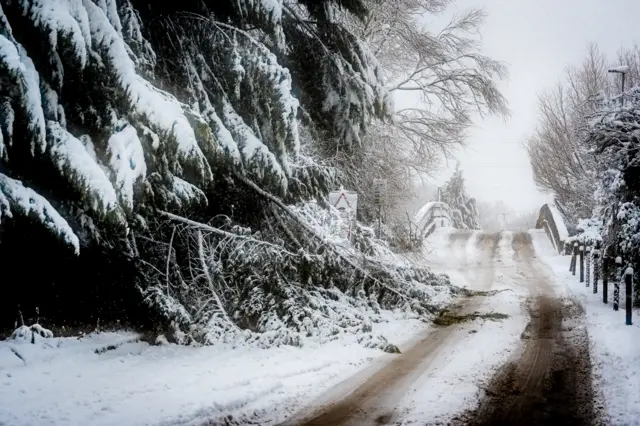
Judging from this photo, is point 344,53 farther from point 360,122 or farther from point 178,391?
point 178,391

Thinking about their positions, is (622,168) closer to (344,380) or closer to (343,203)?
(343,203)

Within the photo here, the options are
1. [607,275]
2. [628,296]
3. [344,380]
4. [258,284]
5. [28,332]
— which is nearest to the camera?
[28,332]

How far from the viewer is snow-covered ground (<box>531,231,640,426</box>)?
4.78 m

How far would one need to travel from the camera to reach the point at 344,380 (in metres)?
5.78

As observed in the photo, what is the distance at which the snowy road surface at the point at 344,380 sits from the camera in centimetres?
455

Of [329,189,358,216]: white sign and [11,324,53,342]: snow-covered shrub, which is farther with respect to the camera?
[329,189,358,216]: white sign

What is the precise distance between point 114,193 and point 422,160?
1285 cm

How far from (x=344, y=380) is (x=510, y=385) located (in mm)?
1706

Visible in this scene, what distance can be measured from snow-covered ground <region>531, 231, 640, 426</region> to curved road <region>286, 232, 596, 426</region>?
158mm

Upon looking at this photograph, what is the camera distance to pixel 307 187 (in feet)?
25.7

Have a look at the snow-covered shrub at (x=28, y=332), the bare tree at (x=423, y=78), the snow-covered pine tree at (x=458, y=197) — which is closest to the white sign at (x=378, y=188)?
the bare tree at (x=423, y=78)

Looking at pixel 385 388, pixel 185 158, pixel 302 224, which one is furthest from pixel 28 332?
pixel 302 224

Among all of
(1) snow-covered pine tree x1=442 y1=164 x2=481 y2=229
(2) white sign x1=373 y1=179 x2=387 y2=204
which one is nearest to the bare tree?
(2) white sign x1=373 y1=179 x2=387 y2=204

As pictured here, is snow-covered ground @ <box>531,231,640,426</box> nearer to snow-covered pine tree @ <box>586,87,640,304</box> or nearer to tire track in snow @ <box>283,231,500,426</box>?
snow-covered pine tree @ <box>586,87,640,304</box>
